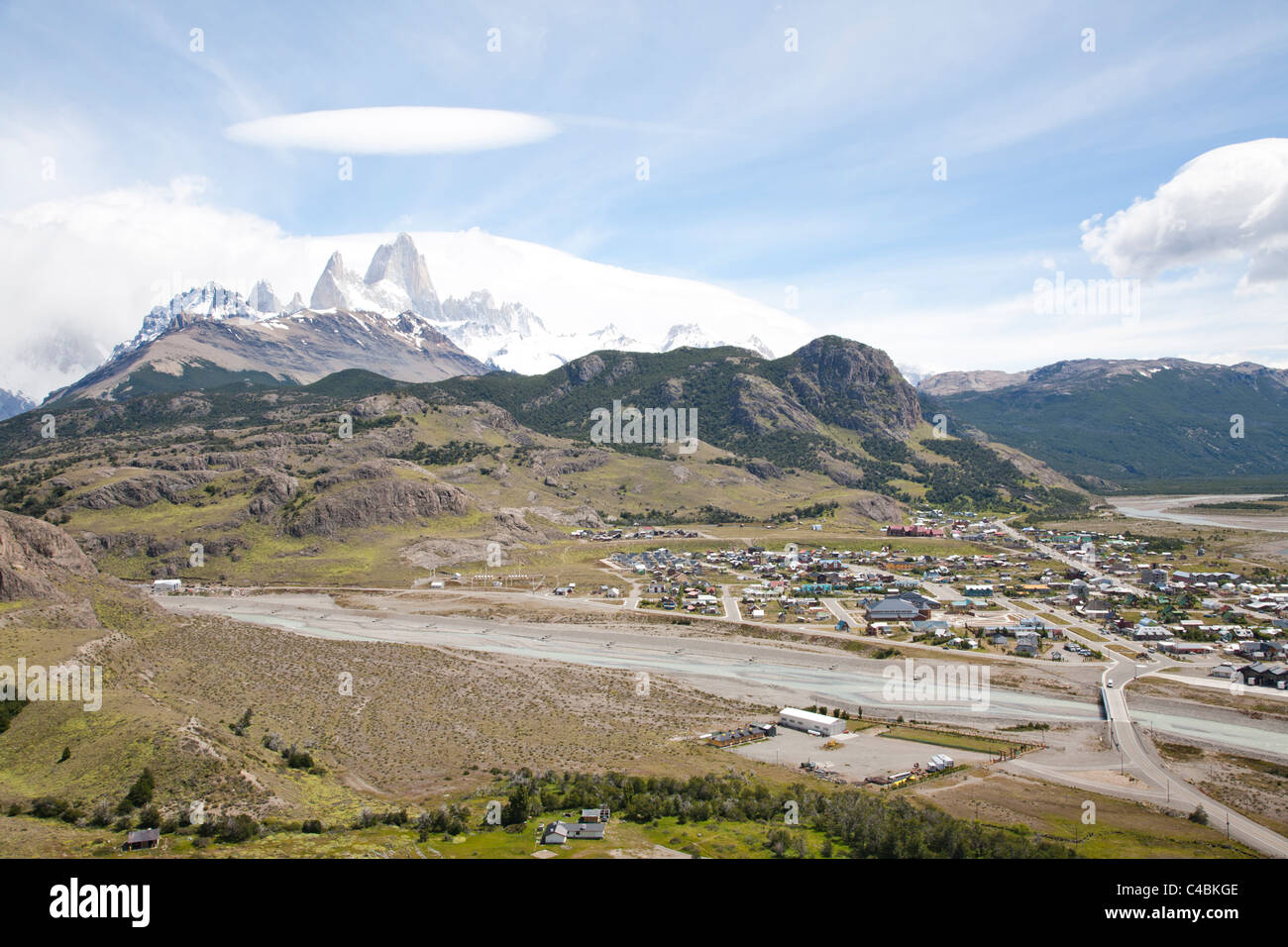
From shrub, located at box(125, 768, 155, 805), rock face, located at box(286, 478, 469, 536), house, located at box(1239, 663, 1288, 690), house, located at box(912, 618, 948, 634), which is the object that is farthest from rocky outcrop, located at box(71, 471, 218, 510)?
house, located at box(1239, 663, 1288, 690)

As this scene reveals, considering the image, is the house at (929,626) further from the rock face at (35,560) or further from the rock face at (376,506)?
the rock face at (376,506)

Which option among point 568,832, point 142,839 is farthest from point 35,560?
point 568,832

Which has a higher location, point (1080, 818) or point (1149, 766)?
point (1080, 818)

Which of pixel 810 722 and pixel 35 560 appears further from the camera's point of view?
pixel 35 560

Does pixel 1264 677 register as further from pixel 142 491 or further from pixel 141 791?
pixel 142 491

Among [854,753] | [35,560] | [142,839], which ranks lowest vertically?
[854,753]

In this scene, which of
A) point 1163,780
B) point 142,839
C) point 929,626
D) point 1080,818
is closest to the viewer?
point 142,839

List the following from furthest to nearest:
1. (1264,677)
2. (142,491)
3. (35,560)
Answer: (142,491) < (35,560) < (1264,677)
